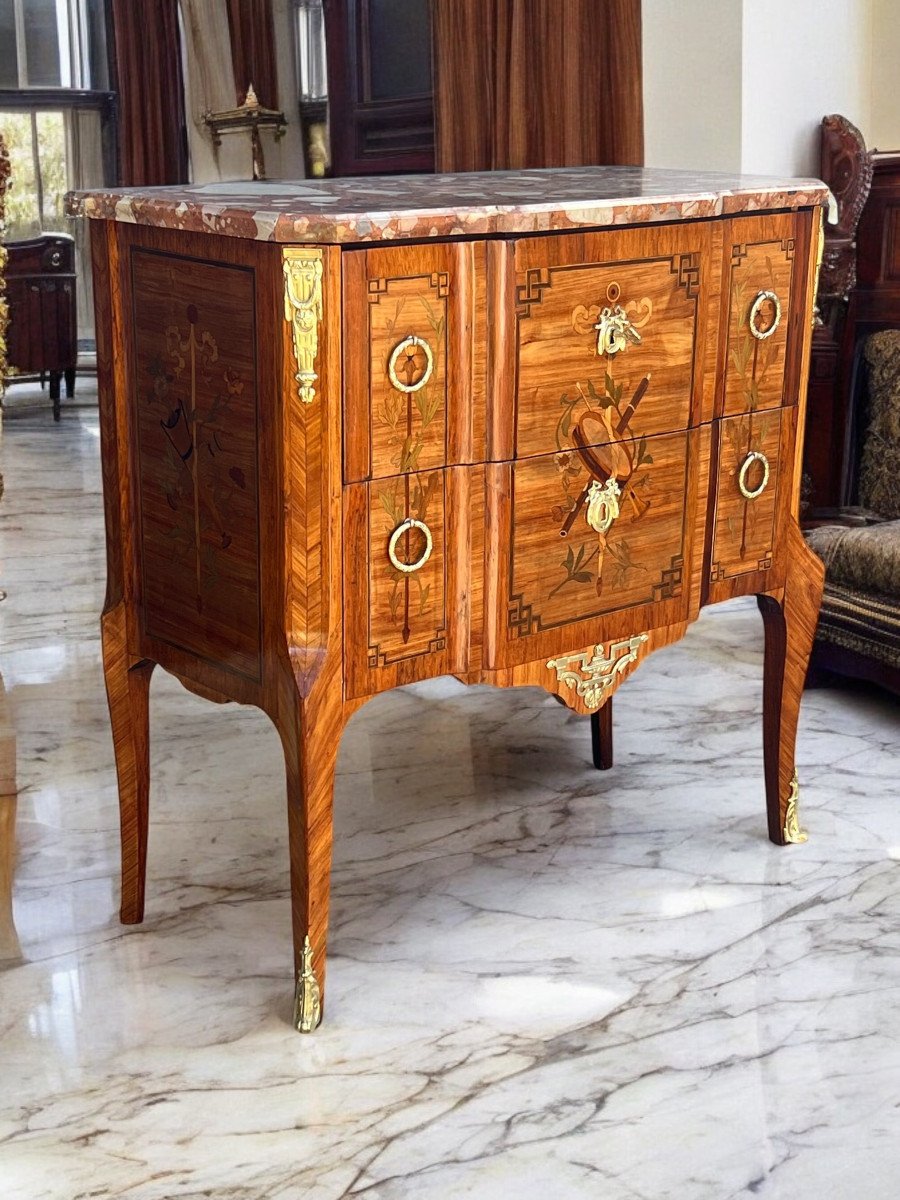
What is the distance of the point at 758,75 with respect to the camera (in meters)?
3.99

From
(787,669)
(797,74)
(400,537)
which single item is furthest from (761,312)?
(797,74)

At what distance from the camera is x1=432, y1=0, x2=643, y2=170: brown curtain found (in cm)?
421

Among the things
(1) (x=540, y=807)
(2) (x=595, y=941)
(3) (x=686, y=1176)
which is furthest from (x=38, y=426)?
(3) (x=686, y=1176)

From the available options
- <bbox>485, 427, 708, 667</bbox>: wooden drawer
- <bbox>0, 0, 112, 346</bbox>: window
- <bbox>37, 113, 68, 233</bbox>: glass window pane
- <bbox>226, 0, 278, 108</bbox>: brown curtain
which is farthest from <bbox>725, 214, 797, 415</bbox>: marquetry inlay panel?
<bbox>37, 113, 68, 233</bbox>: glass window pane

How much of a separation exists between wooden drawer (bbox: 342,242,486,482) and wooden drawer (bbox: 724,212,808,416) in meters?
0.55

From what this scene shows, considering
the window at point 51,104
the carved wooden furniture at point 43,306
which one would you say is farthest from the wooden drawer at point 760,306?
the window at point 51,104

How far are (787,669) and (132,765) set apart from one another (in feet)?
3.82

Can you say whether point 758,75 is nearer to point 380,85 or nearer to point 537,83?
point 537,83

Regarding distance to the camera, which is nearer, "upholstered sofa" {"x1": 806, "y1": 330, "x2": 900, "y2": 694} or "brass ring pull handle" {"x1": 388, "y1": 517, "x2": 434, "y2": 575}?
"brass ring pull handle" {"x1": 388, "y1": 517, "x2": 434, "y2": 575}

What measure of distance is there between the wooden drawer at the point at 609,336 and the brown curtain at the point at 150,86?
616cm

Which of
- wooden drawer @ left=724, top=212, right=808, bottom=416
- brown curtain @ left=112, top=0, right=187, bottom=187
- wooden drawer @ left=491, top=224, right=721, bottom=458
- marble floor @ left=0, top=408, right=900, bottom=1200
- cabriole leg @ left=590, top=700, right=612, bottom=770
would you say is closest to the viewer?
marble floor @ left=0, top=408, right=900, bottom=1200

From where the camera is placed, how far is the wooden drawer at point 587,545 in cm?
226

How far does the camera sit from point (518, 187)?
96.3 inches

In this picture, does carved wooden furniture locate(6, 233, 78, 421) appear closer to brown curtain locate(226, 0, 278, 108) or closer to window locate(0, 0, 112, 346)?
brown curtain locate(226, 0, 278, 108)
